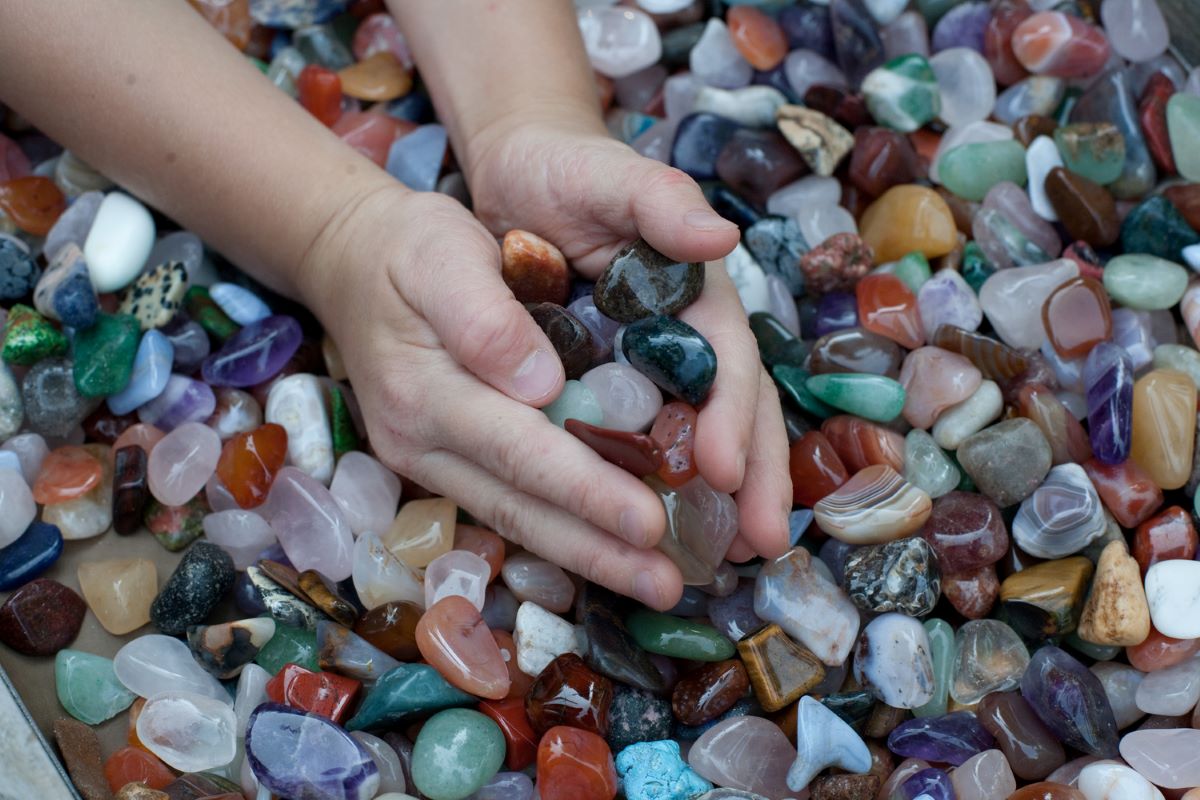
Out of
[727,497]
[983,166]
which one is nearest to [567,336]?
[727,497]

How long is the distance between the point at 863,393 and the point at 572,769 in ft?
1.25

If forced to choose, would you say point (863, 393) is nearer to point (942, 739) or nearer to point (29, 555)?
point (942, 739)

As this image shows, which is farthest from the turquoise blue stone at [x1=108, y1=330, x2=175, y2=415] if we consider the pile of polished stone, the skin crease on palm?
the skin crease on palm

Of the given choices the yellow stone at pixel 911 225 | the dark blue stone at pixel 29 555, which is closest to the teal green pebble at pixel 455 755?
the dark blue stone at pixel 29 555

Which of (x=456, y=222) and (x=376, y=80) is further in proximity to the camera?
(x=376, y=80)

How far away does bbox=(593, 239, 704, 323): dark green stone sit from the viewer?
0.81 meters

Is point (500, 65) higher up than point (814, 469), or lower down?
higher up

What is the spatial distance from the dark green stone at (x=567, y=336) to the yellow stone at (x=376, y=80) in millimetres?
478

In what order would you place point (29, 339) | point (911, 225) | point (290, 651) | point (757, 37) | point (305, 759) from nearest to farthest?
point (305, 759) < point (290, 651) < point (29, 339) < point (911, 225) < point (757, 37)

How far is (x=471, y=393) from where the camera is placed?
79 centimetres

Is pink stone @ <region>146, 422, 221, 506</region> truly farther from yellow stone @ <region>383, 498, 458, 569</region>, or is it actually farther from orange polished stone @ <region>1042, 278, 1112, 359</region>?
orange polished stone @ <region>1042, 278, 1112, 359</region>

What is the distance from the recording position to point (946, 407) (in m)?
0.91

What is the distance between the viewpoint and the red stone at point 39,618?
83cm

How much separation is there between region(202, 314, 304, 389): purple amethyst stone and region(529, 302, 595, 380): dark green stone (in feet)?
0.88
